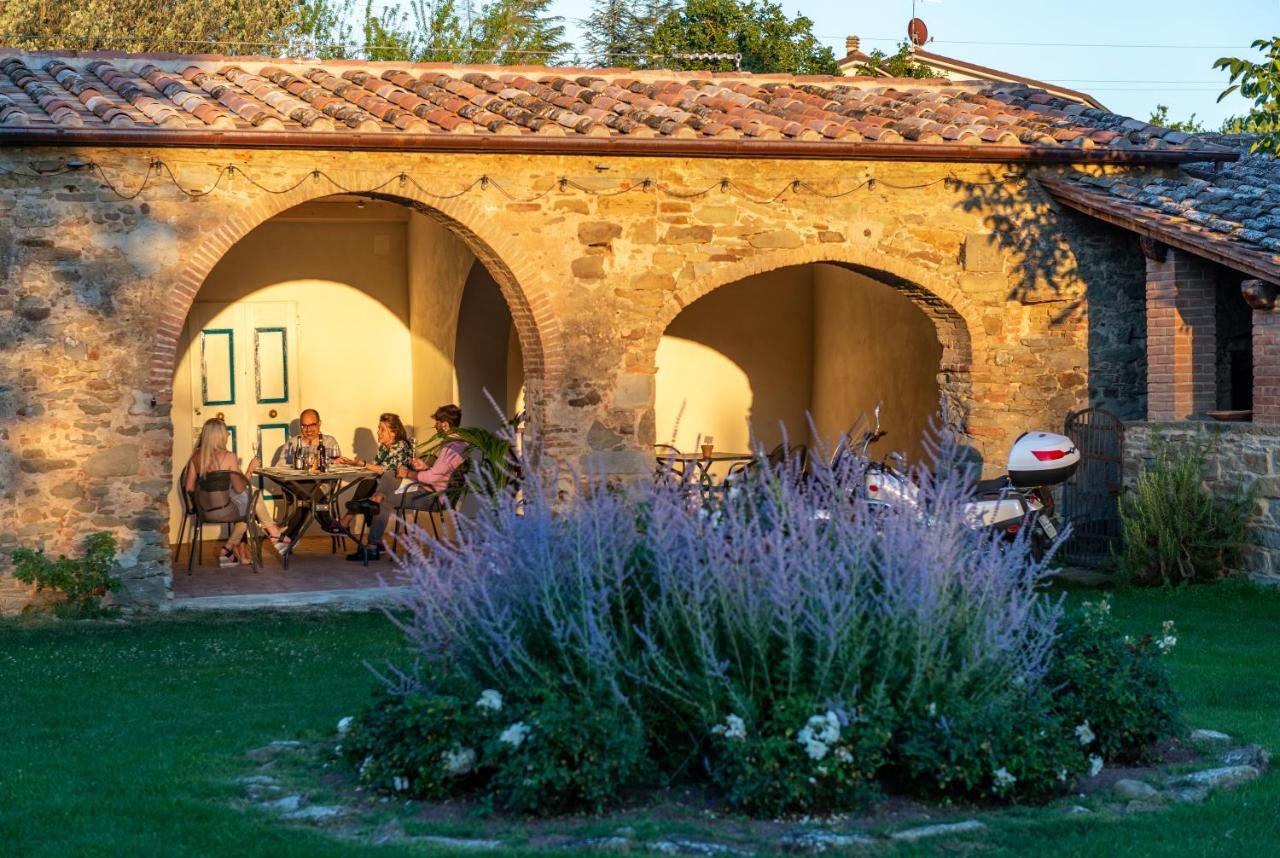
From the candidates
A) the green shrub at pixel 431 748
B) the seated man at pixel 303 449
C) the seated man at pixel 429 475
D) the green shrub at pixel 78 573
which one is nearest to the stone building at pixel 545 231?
the green shrub at pixel 78 573

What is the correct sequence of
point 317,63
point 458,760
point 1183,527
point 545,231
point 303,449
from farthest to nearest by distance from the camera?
point 303,449 < point 317,63 < point 545,231 < point 1183,527 < point 458,760

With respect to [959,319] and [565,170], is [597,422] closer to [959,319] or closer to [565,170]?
[565,170]

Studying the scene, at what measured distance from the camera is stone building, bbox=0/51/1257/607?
34.2 feet

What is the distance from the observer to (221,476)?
1227cm

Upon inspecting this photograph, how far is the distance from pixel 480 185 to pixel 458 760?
259 inches

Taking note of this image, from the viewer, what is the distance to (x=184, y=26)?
98.2ft

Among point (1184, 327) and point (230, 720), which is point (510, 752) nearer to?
point (230, 720)

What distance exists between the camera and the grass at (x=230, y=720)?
4.99 m

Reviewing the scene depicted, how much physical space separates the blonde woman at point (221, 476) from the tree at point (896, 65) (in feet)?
50.7

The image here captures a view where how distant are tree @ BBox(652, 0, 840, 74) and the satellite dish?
2298 mm

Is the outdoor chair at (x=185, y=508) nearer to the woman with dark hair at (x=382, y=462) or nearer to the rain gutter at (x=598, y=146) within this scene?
the woman with dark hair at (x=382, y=462)

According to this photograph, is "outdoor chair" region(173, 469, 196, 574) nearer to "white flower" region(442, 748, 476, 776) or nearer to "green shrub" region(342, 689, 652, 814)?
"green shrub" region(342, 689, 652, 814)

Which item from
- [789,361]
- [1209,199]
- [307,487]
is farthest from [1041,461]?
[307,487]

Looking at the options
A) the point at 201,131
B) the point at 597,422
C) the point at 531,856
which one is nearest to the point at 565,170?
the point at 597,422
